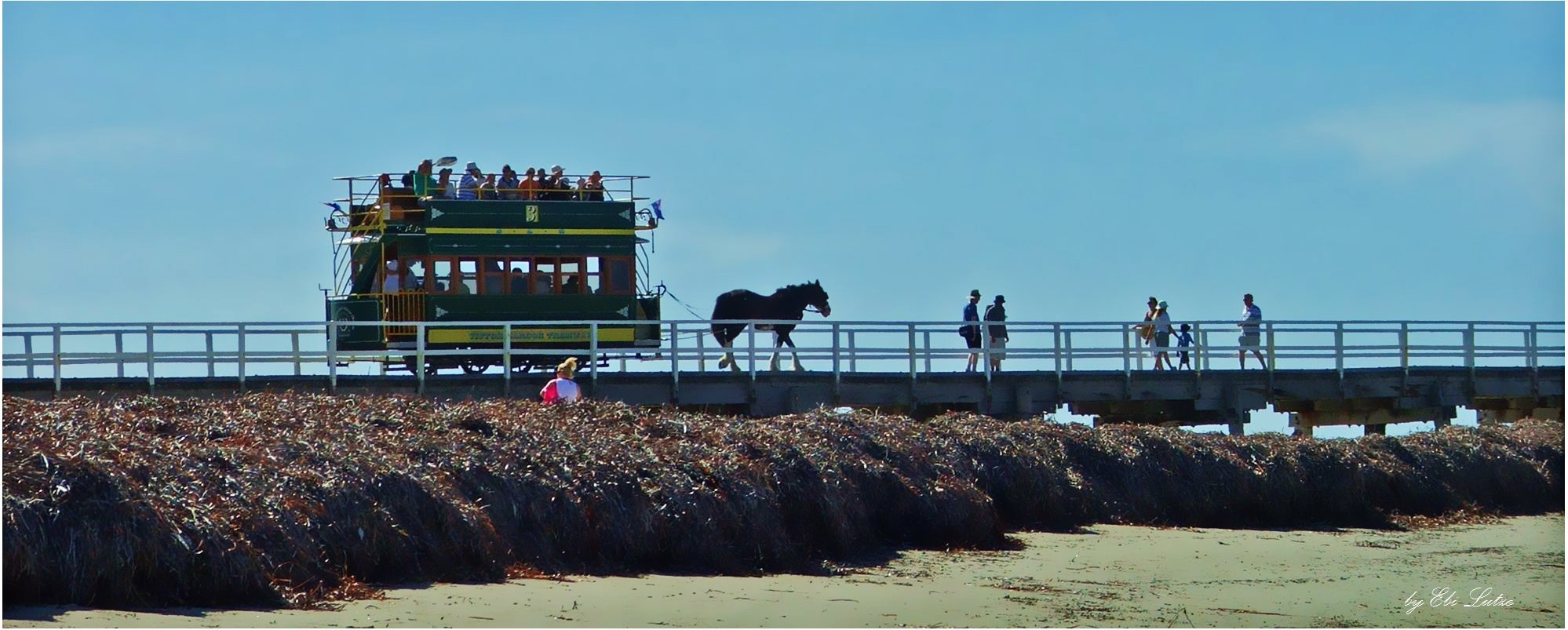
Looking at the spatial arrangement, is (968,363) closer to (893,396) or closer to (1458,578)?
(893,396)

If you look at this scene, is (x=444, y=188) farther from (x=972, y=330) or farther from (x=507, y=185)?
(x=972, y=330)

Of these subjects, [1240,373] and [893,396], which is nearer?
[893,396]

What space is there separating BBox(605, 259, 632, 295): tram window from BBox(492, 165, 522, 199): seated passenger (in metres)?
1.67

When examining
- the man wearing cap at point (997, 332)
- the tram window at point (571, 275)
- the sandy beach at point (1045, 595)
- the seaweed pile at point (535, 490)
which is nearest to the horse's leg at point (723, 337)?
the tram window at point (571, 275)

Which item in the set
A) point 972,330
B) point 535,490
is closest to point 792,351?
point 972,330

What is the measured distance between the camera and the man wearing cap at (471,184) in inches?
1064

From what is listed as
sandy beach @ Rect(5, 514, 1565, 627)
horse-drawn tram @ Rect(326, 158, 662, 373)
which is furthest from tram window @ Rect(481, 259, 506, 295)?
sandy beach @ Rect(5, 514, 1565, 627)

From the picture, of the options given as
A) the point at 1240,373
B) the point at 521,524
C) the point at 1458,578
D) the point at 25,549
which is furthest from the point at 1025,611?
the point at 1240,373

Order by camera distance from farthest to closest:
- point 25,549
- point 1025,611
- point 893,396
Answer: point 893,396 → point 1025,611 → point 25,549

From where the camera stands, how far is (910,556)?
1393cm

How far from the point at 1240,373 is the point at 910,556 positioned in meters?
14.1

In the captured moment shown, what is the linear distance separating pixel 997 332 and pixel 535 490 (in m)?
14.2

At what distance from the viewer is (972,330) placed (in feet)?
86.7

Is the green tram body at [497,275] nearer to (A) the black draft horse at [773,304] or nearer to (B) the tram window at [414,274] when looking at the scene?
(B) the tram window at [414,274]
